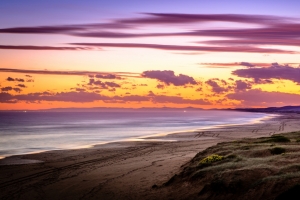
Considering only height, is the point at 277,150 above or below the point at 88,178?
above

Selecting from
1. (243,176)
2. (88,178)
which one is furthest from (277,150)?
(88,178)

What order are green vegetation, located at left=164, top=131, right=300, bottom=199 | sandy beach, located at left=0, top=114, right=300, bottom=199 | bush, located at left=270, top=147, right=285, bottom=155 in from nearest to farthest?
green vegetation, located at left=164, top=131, right=300, bottom=199, sandy beach, located at left=0, top=114, right=300, bottom=199, bush, located at left=270, top=147, right=285, bottom=155

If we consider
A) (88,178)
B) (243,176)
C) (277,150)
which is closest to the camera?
(243,176)

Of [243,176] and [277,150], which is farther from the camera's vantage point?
[277,150]

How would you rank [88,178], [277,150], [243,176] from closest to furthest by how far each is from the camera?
[243,176], [88,178], [277,150]

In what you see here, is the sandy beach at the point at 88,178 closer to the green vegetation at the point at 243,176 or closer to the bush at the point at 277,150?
the green vegetation at the point at 243,176

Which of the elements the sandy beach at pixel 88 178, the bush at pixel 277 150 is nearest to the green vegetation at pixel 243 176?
the bush at pixel 277 150

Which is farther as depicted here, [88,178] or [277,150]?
[277,150]

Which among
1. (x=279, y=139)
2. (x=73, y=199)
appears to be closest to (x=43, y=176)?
(x=73, y=199)

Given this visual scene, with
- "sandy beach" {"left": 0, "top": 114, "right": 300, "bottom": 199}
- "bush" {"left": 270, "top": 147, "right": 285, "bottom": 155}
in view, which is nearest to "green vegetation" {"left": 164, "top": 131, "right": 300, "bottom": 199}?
"bush" {"left": 270, "top": 147, "right": 285, "bottom": 155}

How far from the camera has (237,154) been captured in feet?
88.2

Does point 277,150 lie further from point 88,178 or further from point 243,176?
point 88,178

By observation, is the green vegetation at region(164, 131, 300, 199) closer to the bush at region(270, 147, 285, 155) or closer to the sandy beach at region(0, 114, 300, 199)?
the bush at region(270, 147, 285, 155)

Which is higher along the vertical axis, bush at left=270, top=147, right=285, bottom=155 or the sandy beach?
bush at left=270, top=147, right=285, bottom=155
